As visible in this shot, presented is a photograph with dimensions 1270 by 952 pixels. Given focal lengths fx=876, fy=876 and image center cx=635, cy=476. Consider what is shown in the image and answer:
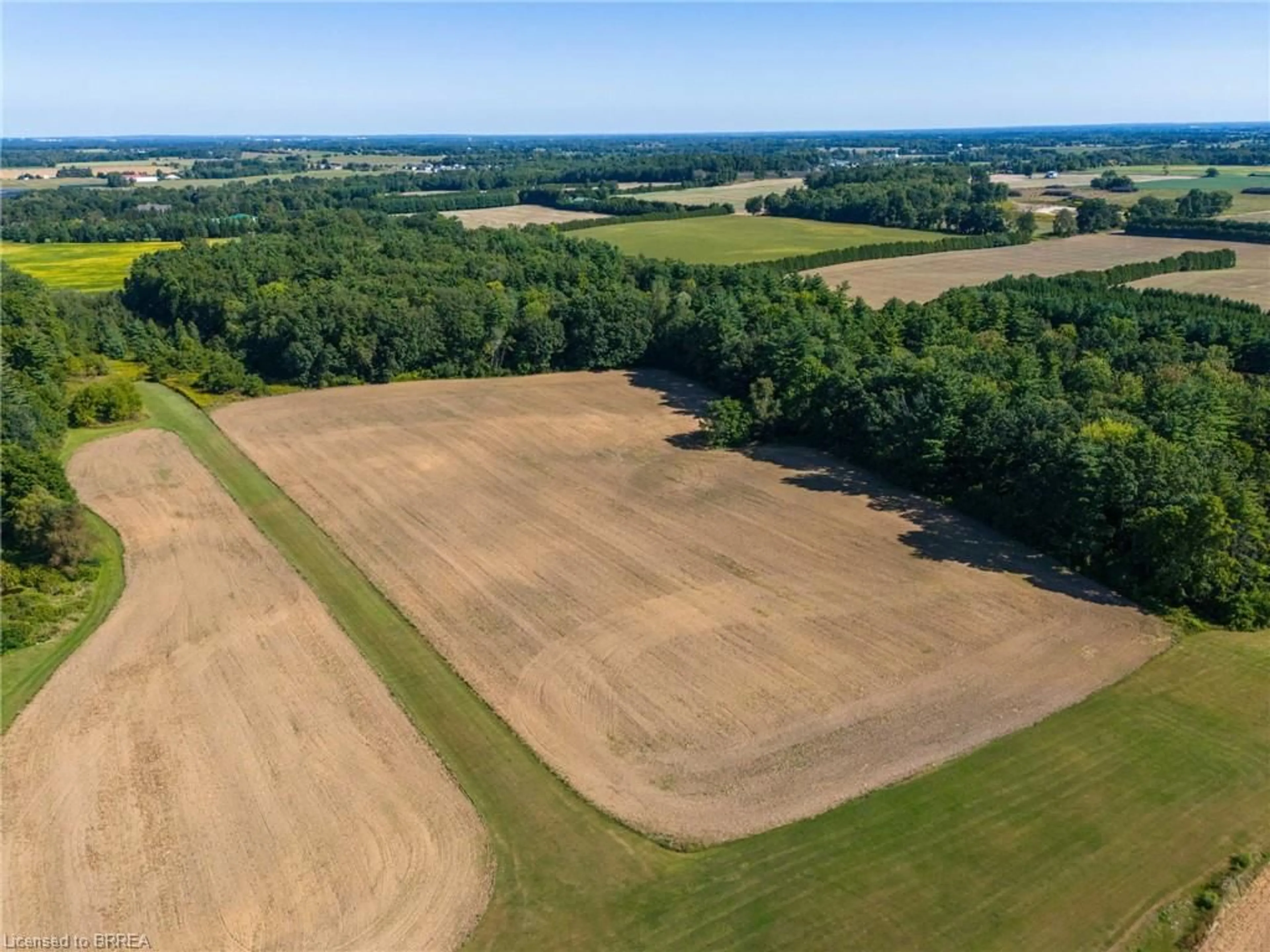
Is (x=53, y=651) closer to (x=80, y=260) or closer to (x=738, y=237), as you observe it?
(x=80, y=260)

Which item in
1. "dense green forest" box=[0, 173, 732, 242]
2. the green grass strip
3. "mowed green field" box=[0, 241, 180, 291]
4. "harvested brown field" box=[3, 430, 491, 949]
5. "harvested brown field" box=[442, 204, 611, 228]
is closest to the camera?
"harvested brown field" box=[3, 430, 491, 949]

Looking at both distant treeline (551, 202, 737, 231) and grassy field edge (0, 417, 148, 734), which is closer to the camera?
grassy field edge (0, 417, 148, 734)

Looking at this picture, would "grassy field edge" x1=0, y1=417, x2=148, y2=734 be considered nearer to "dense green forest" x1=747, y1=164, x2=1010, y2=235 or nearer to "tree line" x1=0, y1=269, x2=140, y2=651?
"tree line" x1=0, y1=269, x2=140, y2=651

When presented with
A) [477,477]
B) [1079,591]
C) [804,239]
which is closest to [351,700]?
[477,477]

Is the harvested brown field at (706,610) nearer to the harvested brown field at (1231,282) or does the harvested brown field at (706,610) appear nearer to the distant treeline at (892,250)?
the distant treeline at (892,250)

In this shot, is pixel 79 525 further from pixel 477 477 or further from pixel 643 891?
pixel 643 891

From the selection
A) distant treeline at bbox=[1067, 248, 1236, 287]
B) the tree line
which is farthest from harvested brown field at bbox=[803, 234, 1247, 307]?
the tree line

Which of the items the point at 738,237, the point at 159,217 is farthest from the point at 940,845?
the point at 159,217
